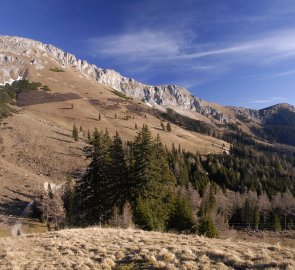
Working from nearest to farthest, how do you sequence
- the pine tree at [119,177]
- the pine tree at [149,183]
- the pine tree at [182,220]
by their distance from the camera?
1. the pine tree at [149,183]
2. the pine tree at [119,177]
3. the pine tree at [182,220]

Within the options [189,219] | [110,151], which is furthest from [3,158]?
[189,219]

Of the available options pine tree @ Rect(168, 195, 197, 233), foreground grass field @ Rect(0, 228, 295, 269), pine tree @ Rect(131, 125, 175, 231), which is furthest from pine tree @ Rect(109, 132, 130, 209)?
foreground grass field @ Rect(0, 228, 295, 269)

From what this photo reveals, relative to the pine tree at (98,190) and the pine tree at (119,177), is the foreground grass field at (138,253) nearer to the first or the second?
the pine tree at (119,177)

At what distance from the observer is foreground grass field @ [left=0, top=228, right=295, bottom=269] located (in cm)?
1402

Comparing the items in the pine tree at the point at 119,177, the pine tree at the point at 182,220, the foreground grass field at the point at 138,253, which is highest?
the pine tree at the point at 119,177

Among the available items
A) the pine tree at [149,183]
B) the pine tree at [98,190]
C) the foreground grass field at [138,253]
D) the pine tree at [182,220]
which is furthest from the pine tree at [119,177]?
the foreground grass field at [138,253]

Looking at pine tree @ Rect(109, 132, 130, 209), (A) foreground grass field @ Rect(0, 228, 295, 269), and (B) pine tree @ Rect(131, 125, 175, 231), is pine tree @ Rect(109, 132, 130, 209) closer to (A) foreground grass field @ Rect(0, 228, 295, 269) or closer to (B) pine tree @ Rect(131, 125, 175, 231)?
(B) pine tree @ Rect(131, 125, 175, 231)

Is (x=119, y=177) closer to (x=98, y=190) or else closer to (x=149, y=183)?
(x=98, y=190)

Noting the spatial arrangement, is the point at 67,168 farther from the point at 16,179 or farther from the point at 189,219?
the point at 189,219

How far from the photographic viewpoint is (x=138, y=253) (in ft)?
54.0

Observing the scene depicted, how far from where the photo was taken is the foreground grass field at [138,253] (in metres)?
14.0

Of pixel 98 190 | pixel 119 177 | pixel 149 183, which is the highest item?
pixel 119 177

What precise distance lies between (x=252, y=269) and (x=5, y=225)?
56.7m

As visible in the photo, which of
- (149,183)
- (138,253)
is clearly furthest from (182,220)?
(138,253)
